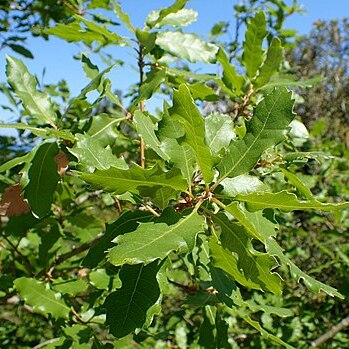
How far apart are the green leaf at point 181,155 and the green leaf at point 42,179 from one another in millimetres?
434

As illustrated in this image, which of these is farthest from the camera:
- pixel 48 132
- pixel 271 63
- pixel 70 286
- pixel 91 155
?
pixel 70 286

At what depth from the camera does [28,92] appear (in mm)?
1530

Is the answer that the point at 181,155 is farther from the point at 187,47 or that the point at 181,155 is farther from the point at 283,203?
the point at 187,47

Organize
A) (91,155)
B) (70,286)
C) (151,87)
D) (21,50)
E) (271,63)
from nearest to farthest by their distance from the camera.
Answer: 1. (91,155)
2. (151,87)
3. (271,63)
4. (70,286)
5. (21,50)

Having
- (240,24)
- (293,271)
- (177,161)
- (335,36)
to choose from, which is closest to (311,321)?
(240,24)

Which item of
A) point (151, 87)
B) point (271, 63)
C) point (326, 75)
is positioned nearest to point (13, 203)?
point (151, 87)

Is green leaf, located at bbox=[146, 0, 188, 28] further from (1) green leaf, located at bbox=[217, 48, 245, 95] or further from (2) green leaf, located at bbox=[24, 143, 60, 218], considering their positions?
(2) green leaf, located at bbox=[24, 143, 60, 218]

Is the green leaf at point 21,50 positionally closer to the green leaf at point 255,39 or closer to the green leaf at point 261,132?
the green leaf at point 255,39

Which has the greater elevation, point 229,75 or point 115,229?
point 229,75

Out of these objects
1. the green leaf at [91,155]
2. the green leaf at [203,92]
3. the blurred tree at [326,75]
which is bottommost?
the blurred tree at [326,75]

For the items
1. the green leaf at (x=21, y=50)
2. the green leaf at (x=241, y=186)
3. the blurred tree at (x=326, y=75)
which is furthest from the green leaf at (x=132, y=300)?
the blurred tree at (x=326, y=75)

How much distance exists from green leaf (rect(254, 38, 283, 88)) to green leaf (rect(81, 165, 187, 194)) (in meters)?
0.71

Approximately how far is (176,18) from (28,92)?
61 cm

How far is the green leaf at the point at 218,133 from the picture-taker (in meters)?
1.25
